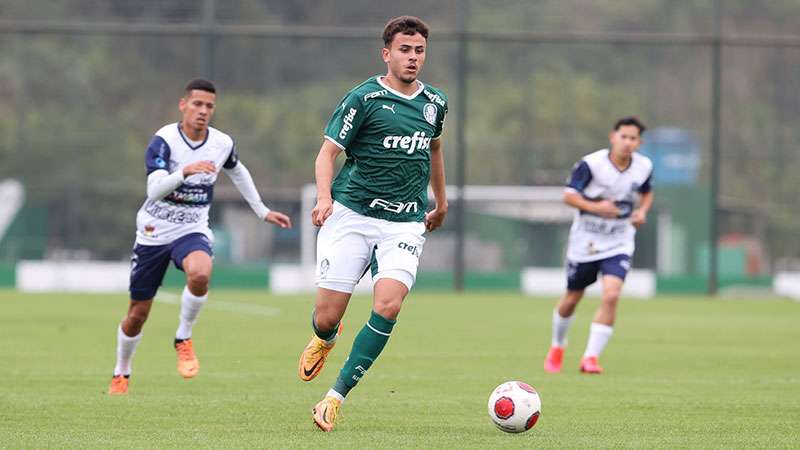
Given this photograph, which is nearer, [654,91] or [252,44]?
[252,44]

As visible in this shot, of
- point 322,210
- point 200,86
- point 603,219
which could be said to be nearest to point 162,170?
point 200,86

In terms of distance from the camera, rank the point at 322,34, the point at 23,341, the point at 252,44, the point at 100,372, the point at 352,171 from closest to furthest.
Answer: the point at 352,171
the point at 100,372
the point at 23,341
the point at 322,34
the point at 252,44

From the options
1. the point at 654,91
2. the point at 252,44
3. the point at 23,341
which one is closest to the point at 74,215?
the point at 252,44

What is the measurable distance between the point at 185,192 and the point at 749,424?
4.42 meters

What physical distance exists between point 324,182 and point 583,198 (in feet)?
17.9

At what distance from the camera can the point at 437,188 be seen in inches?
368

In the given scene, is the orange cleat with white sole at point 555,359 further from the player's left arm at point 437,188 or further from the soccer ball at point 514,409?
the soccer ball at point 514,409

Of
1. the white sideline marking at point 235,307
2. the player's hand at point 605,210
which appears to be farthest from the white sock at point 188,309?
the white sideline marking at point 235,307

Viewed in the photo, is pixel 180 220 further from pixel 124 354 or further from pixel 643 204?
pixel 643 204

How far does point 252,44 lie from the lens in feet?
113

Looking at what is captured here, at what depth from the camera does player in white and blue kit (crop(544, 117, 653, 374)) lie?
13320 mm

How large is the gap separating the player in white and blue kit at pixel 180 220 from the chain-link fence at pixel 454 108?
68.2ft

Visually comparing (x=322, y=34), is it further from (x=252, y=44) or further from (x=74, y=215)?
(x=74, y=215)

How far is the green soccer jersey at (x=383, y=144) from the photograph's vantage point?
28.2 ft
